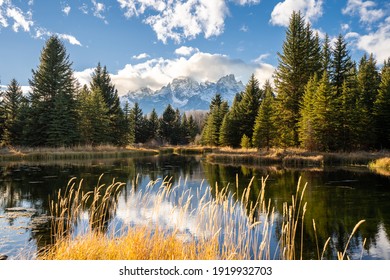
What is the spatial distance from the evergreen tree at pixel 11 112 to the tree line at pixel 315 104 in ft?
89.3

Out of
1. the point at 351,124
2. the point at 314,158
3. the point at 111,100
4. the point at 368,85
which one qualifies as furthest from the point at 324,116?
the point at 111,100

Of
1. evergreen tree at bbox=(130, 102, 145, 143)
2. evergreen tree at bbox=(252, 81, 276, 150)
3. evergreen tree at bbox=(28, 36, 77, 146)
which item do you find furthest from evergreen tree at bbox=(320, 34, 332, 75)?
evergreen tree at bbox=(130, 102, 145, 143)

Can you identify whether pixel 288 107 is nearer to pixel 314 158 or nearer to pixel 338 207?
pixel 314 158

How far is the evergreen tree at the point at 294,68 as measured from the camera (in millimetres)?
40219

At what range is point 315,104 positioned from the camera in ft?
106

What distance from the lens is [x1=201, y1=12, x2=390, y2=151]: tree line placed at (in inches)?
1282

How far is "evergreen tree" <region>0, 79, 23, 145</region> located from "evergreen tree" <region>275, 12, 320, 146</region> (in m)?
32.0

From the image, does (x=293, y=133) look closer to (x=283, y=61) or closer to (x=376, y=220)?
(x=283, y=61)

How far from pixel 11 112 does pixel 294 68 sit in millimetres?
38743

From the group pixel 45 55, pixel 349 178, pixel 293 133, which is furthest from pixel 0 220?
pixel 45 55

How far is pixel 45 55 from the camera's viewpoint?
137 ft

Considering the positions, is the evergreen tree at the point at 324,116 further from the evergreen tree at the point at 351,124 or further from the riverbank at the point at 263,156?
the riverbank at the point at 263,156
